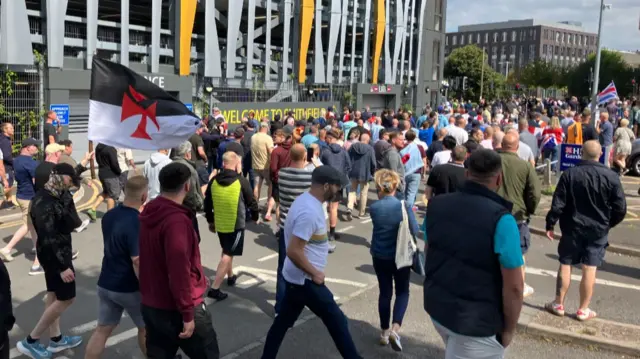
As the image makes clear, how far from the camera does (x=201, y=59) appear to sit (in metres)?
22.5

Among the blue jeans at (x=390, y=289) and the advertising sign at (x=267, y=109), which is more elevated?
the advertising sign at (x=267, y=109)

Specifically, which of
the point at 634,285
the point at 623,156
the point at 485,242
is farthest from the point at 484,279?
the point at 623,156

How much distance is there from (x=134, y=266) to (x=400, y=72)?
31474mm

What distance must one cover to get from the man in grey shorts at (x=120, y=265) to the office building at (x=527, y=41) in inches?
4198

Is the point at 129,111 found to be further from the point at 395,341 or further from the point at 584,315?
the point at 584,315

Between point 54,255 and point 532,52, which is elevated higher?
→ point 532,52

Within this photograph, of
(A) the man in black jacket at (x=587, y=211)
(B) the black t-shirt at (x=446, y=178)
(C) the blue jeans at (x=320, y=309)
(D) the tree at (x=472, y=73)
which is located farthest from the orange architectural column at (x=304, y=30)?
(D) the tree at (x=472, y=73)

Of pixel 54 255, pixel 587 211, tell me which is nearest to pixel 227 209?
pixel 54 255

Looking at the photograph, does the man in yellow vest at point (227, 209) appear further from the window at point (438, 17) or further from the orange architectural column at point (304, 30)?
the window at point (438, 17)

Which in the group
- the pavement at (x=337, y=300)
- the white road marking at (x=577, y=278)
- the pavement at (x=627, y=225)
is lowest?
the pavement at (x=337, y=300)

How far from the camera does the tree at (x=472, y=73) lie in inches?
2416

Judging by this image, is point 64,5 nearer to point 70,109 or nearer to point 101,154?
point 70,109

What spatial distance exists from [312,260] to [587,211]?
307 centimetres

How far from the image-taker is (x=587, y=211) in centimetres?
622
